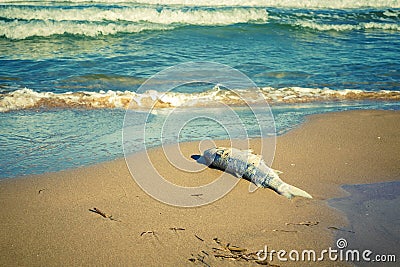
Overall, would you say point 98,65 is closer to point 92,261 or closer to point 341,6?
point 92,261

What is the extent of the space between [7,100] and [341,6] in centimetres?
1719

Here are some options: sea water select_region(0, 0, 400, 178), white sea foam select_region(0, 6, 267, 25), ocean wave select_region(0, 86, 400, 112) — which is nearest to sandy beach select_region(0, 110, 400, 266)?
sea water select_region(0, 0, 400, 178)

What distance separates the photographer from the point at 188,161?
4.65 meters

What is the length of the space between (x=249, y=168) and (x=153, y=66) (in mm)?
5969

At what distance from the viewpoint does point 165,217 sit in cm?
349

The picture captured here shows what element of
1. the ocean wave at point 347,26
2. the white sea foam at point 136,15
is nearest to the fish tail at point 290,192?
the ocean wave at point 347,26

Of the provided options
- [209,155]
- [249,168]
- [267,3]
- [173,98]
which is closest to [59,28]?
[173,98]

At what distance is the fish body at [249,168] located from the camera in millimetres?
3864

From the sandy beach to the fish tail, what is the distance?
0.07 m

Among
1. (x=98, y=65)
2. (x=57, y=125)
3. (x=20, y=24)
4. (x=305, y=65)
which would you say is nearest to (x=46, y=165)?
(x=57, y=125)

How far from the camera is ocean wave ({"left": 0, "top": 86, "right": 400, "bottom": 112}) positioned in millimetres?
7004

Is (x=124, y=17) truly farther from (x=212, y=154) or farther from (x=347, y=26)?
(x=212, y=154)

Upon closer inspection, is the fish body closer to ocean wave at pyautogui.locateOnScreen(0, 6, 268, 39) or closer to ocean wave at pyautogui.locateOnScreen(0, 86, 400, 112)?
ocean wave at pyautogui.locateOnScreen(0, 86, 400, 112)

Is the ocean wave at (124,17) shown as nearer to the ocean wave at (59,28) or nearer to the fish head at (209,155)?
the ocean wave at (59,28)
